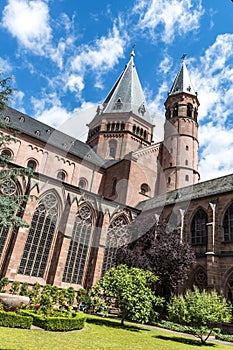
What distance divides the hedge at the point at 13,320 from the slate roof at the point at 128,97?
3795 centimetres

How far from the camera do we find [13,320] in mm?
9891

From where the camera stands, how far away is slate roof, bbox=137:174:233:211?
22656 millimetres

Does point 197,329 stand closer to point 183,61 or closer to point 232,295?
point 232,295

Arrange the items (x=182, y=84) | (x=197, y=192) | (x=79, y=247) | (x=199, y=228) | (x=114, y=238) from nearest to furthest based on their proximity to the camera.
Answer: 1. (x=199, y=228)
2. (x=79, y=247)
3. (x=197, y=192)
4. (x=114, y=238)
5. (x=182, y=84)

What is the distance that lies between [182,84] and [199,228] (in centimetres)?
2631

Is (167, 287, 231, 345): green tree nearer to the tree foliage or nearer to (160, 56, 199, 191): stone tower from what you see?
the tree foliage

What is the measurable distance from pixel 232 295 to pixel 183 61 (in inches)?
1559

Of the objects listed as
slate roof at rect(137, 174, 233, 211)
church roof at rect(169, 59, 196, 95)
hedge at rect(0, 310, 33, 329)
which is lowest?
hedge at rect(0, 310, 33, 329)

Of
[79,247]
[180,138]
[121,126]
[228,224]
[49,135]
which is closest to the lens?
[228,224]

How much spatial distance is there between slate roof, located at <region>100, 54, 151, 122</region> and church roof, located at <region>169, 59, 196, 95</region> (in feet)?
21.0

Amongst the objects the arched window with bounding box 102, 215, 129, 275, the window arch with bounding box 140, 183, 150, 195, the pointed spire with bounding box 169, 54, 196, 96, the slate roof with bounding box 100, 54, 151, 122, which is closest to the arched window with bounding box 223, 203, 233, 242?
the arched window with bounding box 102, 215, 129, 275

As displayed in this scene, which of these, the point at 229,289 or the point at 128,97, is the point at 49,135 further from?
the point at 229,289

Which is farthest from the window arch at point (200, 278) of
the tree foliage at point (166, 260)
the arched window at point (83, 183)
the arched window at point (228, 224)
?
the arched window at point (83, 183)

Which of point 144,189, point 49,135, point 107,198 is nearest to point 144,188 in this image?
point 144,189
